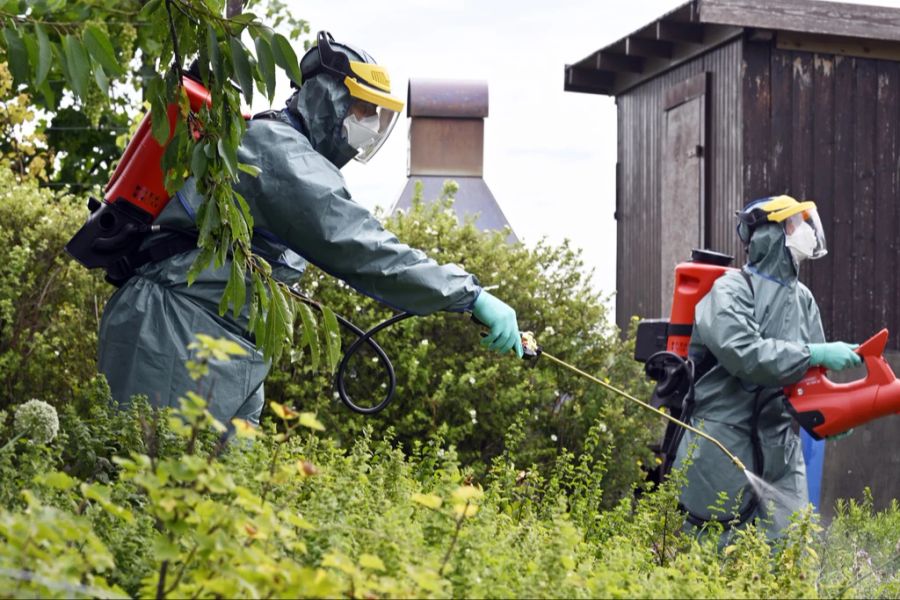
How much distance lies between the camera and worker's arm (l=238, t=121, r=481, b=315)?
4102mm

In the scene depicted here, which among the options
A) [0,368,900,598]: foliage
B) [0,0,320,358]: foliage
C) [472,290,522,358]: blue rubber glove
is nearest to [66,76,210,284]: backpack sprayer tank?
→ [0,0,320,358]: foliage

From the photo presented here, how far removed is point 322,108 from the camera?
14.9 feet

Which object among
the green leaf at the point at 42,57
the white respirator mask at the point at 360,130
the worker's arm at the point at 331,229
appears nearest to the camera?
the green leaf at the point at 42,57

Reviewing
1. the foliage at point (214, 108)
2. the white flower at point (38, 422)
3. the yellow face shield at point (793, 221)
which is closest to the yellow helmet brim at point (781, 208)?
the yellow face shield at point (793, 221)

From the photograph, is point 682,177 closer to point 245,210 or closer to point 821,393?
point 821,393

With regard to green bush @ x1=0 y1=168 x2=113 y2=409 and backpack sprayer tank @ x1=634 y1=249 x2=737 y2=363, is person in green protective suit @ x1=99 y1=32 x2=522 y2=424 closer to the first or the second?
backpack sprayer tank @ x1=634 y1=249 x2=737 y2=363

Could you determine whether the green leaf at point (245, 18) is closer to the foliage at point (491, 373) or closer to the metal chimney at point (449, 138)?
the foliage at point (491, 373)

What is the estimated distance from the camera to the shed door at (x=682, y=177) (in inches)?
469

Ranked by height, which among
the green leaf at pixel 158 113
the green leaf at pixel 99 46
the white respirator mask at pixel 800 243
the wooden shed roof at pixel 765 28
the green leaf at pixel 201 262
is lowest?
the green leaf at pixel 201 262

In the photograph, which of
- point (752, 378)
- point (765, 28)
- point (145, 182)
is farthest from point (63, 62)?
point (765, 28)

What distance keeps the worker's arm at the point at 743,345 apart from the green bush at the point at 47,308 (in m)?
3.86

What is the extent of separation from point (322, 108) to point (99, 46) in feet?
4.53

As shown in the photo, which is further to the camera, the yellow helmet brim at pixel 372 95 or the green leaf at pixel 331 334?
Result: the yellow helmet brim at pixel 372 95

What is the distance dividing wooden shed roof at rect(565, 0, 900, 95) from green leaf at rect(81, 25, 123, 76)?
27.7 ft
